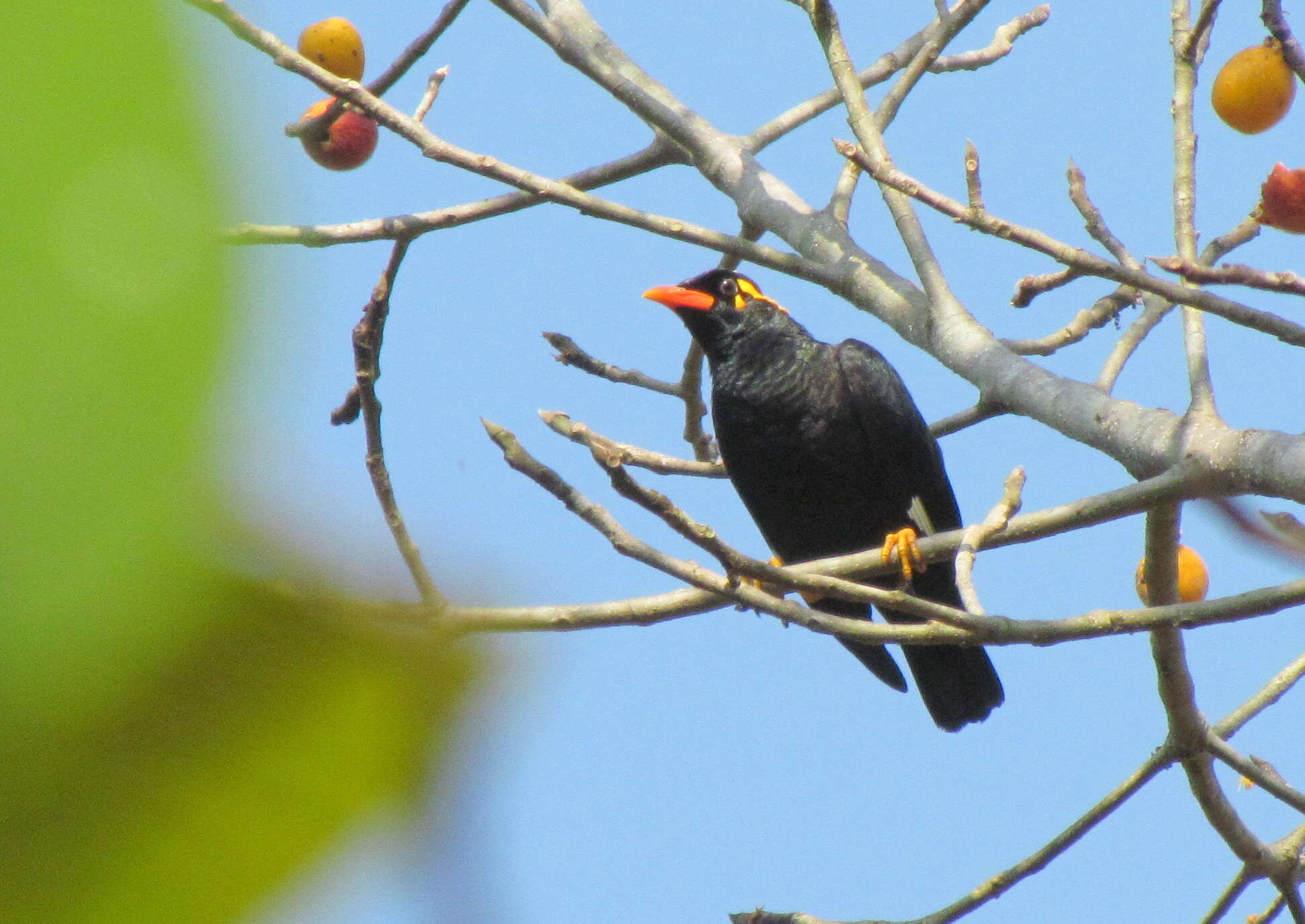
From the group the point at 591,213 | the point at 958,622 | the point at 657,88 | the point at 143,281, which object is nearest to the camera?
the point at 143,281

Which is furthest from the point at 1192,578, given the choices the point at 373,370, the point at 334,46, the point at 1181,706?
the point at 334,46

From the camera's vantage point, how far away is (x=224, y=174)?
17.2 inches

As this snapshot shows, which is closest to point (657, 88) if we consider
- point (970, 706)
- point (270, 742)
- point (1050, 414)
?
point (1050, 414)

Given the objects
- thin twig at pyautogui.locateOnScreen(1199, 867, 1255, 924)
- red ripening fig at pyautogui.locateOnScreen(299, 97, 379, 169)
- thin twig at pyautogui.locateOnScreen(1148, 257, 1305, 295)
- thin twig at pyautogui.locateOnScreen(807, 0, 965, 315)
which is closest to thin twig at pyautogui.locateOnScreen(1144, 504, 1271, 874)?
thin twig at pyautogui.locateOnScreen(1199, 867, 1255, 924)

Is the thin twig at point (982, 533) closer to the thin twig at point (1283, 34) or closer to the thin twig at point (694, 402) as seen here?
the thin twig at point (1283, 34)

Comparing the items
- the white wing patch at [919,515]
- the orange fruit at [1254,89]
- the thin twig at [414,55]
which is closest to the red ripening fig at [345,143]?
the thin twig at [414,55]

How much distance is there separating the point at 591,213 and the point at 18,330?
9.06 ft

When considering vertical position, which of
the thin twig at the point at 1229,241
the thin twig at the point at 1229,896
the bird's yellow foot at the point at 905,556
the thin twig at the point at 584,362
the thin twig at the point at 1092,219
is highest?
the thin twig at the point at 584,362

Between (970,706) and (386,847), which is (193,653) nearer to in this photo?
(386,847)

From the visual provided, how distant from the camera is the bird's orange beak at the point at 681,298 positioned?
5.34m

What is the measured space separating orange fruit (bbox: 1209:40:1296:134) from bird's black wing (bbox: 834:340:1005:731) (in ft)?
4.58

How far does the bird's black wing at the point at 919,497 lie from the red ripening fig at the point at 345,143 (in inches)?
73.7

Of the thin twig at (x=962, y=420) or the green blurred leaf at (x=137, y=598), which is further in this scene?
the thin twig at (x=962, y=420)

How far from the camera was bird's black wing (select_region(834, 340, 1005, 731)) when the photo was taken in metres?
4.55
